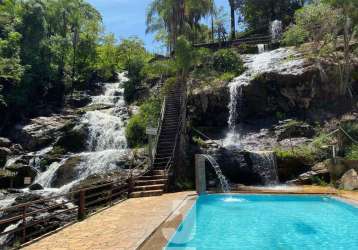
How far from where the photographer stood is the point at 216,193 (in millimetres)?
16812

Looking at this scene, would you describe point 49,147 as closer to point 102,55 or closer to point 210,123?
point 210,123

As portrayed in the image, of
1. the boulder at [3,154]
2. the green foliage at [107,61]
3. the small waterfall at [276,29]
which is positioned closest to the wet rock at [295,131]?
the boulder at [3,154]

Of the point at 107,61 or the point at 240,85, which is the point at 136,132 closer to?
the point at 240,85

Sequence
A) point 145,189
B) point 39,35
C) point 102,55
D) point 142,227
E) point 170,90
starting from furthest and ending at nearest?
point 102,55 → point 39,35 → point 170,90 → point 145,189 → point 142,227

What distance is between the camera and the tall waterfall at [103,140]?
66.2 ft

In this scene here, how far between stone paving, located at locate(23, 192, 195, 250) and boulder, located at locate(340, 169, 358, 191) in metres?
8.30

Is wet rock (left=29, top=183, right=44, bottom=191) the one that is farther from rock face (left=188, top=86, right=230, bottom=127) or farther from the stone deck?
rock face (left=188, top=86, right=230, bottom=127)

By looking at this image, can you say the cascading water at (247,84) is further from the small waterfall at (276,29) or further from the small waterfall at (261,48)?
the small waterfall at (276,29)

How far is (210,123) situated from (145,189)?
1044cm

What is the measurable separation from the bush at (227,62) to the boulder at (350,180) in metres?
13.7

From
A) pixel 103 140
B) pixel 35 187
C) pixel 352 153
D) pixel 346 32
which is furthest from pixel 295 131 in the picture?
pixel 35 187

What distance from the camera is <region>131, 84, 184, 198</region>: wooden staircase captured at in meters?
16.7

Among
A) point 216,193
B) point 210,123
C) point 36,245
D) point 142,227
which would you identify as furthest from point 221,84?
point 36,245

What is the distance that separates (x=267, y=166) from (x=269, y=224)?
926 centimetres
